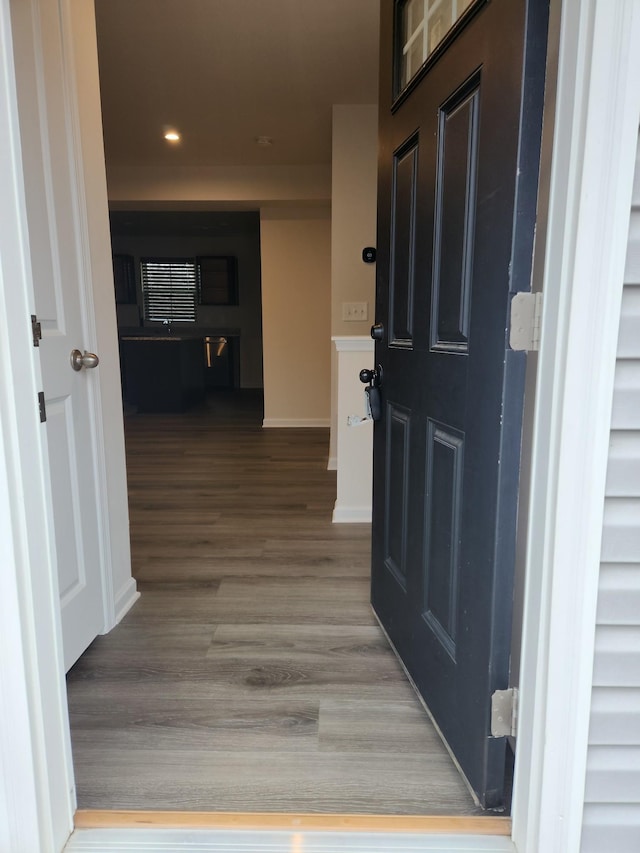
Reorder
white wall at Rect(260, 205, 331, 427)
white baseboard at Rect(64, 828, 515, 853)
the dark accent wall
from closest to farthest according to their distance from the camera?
white baseboard at Rect(64, 828, 515, 853) < white wall at Rect(260, 205, 331, 427) < the dark accent wall

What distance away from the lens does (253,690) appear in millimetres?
1517

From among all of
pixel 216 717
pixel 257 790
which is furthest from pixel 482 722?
pixel 216 717

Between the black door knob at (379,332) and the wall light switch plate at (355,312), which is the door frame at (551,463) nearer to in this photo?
the black door knob at (379,332)

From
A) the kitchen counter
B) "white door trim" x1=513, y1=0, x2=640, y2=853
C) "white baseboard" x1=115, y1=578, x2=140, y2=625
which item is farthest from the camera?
the kitchen counter

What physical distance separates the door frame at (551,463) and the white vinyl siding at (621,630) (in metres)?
0.04

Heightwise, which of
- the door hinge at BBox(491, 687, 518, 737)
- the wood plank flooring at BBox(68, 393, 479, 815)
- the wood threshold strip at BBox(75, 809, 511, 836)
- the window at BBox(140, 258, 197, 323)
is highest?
the window at BBox(140, 258, 197, 323)

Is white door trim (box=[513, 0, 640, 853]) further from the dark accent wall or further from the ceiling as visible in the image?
the dark accent wall

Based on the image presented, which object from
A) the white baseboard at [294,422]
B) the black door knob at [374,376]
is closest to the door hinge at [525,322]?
the black door knob at [374,376]

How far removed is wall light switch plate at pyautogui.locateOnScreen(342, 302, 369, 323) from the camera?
373 cm

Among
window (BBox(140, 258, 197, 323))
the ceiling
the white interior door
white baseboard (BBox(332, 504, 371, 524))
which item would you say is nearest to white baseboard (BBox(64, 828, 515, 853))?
the white interior door

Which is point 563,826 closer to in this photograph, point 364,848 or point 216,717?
point 364,848

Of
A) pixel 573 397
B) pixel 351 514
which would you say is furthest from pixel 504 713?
pixel 351 514

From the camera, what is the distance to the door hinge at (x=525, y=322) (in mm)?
921

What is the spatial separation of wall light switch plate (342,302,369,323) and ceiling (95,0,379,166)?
129cm
